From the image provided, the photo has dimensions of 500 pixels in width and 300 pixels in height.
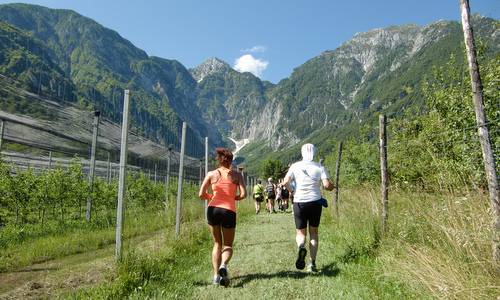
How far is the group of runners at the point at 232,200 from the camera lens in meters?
6.10

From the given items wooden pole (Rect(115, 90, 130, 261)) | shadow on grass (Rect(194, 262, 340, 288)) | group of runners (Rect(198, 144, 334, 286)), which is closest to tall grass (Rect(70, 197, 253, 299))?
wooden pole (Rect(115, 90, 130, 261))

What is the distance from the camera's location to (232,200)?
20.4 feet

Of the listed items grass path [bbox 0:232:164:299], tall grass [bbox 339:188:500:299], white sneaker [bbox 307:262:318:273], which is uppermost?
tall grass [bbox 339:188:500:299]

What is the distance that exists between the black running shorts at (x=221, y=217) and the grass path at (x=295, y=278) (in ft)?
2.75

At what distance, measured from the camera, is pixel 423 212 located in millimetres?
5898

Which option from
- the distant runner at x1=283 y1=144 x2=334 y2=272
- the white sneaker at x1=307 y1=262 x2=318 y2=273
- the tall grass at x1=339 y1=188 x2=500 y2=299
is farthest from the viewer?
the distant runner at x1=283 y1=144 x2=334 y2=272

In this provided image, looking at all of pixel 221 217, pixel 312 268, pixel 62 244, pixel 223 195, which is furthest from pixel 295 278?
pixel 62 244

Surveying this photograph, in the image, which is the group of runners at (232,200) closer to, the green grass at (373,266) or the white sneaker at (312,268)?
the white sneaker at (312,268)

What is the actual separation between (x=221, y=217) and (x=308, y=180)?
5.06 feet

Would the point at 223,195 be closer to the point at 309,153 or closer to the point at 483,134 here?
the point at 309,153

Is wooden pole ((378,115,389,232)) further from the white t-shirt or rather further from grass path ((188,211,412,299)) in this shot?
the white t-shirt

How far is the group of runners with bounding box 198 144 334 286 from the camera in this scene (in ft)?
20.0

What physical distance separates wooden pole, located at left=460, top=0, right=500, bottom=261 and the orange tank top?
10.6 ft

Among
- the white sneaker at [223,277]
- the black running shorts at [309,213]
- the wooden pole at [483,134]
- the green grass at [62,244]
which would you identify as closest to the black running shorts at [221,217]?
the white sneaker at [223,277]
